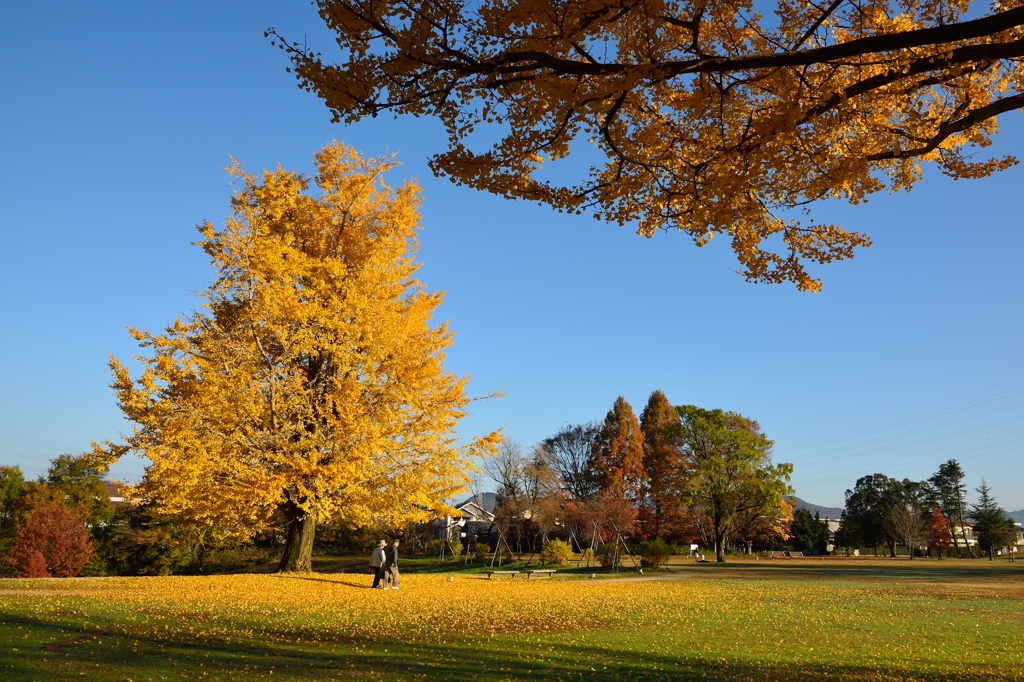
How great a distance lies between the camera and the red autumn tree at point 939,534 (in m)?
53.7

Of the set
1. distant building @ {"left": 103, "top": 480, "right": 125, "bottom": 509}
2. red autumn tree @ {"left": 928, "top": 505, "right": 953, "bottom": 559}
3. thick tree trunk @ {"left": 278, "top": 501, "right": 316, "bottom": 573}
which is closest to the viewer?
distant building @ {"left": 103, "top": 480, "right": 125, "bottom": 509}

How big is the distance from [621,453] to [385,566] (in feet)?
123

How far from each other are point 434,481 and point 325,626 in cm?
622

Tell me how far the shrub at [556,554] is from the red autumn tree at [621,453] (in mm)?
16659

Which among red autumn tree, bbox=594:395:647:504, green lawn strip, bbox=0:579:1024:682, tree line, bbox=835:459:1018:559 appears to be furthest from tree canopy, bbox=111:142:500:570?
tree line, bbox=835:459:1018:559

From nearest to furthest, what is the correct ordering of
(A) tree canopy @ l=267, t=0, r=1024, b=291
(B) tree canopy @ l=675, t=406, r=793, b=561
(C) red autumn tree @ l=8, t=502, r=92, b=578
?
(A) tree canopy @ l=267, t=0, r=1024, b=291, (C) red autumn tree @ l=8, t=502, r=92, b=578, (B) tree canopy @ l=675, t=406, r=793, b=561

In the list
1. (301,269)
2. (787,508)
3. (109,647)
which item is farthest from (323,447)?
(787,508)

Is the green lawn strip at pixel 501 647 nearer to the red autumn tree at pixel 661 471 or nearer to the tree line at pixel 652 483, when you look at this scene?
the tree line at pixel 652 483

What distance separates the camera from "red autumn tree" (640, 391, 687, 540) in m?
39.6

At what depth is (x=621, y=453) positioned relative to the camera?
49.3 metres

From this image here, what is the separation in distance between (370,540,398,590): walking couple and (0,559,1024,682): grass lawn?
1.94ft

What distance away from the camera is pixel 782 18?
19.7 ft

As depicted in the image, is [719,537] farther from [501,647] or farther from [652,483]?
[501,647]

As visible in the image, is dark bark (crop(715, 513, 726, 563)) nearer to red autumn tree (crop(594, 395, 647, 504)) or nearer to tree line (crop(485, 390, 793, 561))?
tree line (crop(485, 390, 793, 561))
